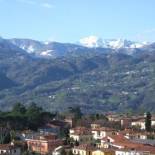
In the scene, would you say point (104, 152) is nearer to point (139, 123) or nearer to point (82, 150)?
point (82, 150)

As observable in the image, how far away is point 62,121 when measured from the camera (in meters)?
96.1

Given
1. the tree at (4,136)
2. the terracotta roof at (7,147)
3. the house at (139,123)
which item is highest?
the house at (139,123)

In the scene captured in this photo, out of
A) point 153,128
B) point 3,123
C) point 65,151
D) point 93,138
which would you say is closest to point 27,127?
point 3,123

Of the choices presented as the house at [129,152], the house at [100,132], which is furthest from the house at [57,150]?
the house at [100,132]

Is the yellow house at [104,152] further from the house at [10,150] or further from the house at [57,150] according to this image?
the house at [10,150]

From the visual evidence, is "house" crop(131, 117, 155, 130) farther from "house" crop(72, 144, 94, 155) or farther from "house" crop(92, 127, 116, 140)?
"house" crop(72, 144, 94, 155)

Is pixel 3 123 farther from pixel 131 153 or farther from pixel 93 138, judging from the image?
pixel 131 153

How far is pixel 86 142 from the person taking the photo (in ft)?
255

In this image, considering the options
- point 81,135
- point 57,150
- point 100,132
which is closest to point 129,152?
point 57,150

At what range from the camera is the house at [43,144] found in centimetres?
7150

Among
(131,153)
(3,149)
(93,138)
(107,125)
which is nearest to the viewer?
(131,153)

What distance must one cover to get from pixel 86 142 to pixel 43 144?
271 inches

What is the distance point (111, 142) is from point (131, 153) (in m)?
9.12

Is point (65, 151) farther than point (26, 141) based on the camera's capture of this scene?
No
